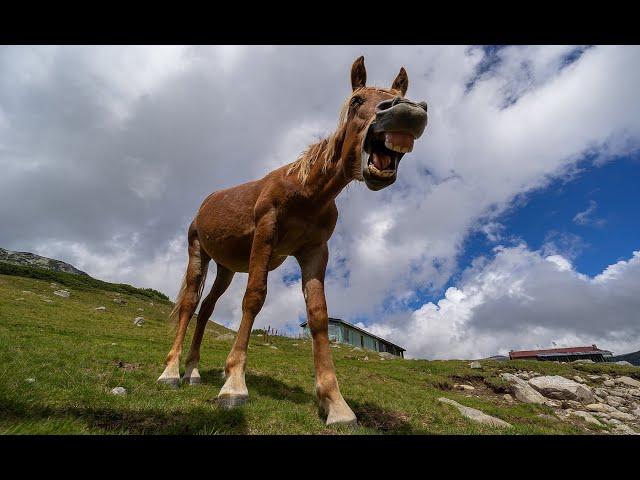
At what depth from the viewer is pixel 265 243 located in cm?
534

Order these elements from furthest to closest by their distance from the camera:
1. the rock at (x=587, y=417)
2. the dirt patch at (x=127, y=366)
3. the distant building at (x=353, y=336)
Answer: the distant building at (x=353, y=336) < the rock at (x=587, y=417) < the dirt patch at (x=127, y=366)

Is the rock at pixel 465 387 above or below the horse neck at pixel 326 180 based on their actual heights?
below

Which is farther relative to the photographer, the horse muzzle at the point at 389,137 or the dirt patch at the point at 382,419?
the dirt patch at the point at 382,419

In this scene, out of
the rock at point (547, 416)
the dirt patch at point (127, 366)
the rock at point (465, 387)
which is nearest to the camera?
the dirt patch at point (127, 366)

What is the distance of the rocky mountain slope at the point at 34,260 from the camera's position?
66.4 metres

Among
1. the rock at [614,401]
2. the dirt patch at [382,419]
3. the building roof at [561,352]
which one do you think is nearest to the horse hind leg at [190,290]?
the dirt patch at [382,419]

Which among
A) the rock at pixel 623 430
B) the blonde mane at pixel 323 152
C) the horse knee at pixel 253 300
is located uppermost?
the blonde mane at pixel 323 152

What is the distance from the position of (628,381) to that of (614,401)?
→ 5655 millimetres

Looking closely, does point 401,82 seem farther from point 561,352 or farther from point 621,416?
point 561,352

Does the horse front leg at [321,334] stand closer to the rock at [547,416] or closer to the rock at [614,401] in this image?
the rock at [547,416]

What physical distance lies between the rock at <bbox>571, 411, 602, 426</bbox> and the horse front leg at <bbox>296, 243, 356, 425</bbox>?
10.7 meters

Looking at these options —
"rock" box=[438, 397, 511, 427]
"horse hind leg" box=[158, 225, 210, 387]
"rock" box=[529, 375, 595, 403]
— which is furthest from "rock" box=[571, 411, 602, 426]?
"horse hind leg" box=[158, 225, 210, 387]

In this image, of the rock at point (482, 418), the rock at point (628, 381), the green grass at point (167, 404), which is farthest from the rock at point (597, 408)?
the rock at point (482, 418)

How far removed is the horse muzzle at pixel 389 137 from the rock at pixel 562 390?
15950 millimetres
